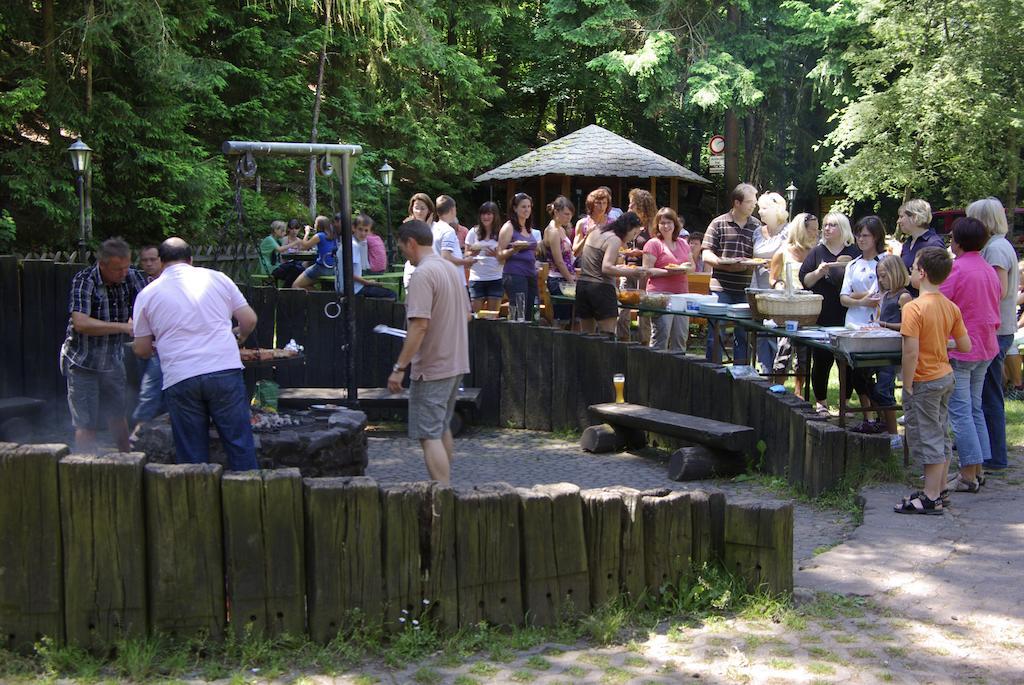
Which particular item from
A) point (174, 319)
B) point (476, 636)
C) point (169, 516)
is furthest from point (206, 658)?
point (174, 319)

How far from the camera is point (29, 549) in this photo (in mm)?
4062

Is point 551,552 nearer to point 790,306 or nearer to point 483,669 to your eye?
point 483,669

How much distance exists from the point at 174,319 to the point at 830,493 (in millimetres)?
4111

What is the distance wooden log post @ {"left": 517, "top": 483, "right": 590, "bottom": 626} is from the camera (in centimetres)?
446

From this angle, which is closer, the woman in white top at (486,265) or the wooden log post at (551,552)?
the wooden log post at (551,552)

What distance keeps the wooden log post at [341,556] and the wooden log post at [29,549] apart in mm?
925

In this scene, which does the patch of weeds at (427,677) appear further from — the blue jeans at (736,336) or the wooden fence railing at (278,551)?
the blue jeans at (736,336)

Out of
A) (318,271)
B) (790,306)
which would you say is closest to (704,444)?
(790,306)

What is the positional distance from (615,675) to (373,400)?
20.3 feet

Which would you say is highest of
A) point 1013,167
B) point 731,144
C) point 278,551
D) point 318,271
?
point 731,144

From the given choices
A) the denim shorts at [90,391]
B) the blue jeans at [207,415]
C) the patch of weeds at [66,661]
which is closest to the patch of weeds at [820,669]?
the patch of weeds at [66,661]

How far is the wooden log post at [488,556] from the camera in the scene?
4.39 m

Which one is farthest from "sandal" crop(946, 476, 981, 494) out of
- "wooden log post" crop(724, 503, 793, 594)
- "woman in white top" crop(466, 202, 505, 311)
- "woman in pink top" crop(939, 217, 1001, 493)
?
"woman in white top" crop(466, 202, 505, 311)

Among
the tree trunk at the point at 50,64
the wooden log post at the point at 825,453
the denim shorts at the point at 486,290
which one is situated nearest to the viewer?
the wooden log post at the point at 825,453
